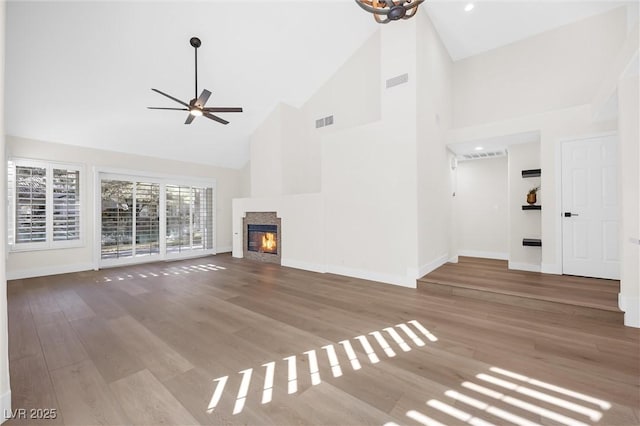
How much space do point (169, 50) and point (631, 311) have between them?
689cm

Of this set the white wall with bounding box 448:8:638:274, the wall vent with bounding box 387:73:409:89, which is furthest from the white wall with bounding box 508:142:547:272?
the wall vent with bounding box 387:73:409:89

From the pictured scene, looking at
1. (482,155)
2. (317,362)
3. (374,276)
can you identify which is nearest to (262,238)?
(374,276)

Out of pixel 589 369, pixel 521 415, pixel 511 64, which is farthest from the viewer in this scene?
pixel 511 64

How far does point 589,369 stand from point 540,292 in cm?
164

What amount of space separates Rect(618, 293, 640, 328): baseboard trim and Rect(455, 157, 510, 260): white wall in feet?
10.1

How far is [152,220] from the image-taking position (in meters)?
6.59

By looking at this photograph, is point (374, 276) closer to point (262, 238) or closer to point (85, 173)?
point (262, 238)

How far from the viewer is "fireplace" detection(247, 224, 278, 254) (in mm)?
6297

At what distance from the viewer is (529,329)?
2.61 meters

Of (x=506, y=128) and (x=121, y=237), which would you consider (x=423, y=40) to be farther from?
(x=121, y=237)

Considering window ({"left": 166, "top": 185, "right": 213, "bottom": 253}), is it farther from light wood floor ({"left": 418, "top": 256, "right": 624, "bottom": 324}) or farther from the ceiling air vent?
the ceiling air vent

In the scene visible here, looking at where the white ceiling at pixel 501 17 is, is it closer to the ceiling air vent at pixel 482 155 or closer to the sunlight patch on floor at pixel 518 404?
the ceiling air vent at pixel 482 155

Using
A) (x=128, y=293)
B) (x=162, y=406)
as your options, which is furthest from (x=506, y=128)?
(x=128, y=293)

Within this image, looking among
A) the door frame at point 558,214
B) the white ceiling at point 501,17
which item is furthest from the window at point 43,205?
the door frame at point 558,214
